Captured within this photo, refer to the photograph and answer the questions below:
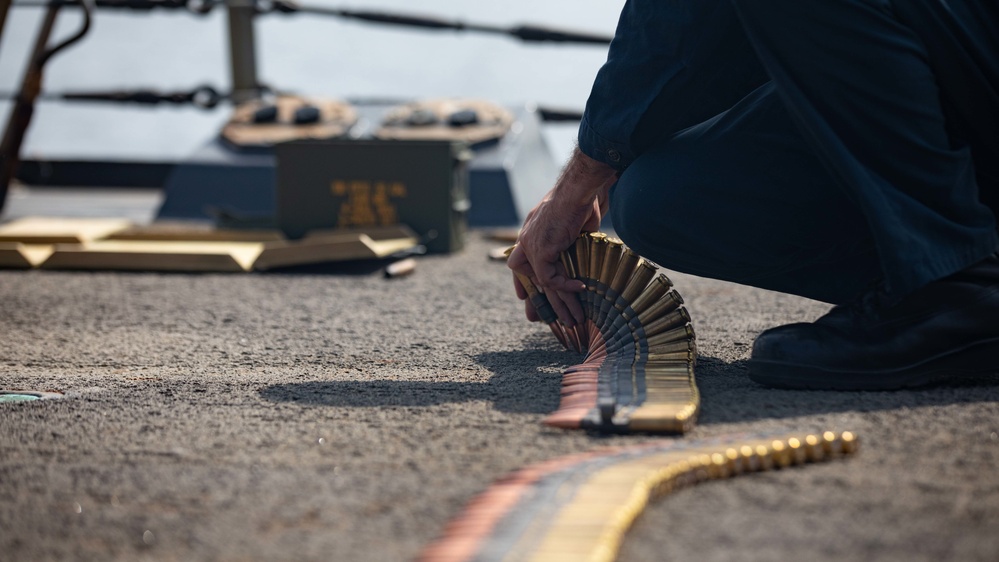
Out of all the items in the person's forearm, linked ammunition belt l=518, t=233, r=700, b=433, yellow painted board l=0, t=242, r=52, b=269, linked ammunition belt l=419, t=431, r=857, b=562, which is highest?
the person's forearm

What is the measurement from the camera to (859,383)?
1.26 meters

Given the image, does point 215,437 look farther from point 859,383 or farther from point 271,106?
point 271,106

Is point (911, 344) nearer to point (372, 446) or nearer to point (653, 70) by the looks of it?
point (653, 70)

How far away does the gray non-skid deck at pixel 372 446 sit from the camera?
0.79 metres

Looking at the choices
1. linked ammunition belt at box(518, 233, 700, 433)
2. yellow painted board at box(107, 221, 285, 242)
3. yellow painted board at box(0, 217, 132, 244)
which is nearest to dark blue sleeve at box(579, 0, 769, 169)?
linked ammunition belt at box(518, 233, 700, 433)

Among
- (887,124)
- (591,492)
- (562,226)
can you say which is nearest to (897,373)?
(887,124)

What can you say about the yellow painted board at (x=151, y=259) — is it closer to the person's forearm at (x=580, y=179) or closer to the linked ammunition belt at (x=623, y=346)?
the linked ammunition belt at (x=623, y=346)

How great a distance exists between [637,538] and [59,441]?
668mm

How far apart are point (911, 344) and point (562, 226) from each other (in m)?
0.49

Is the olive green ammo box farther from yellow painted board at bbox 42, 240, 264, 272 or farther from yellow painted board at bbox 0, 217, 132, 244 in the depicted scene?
yellow painted board at bbox 0, 217, 132, 244

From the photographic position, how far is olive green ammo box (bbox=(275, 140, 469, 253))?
3.00 metres

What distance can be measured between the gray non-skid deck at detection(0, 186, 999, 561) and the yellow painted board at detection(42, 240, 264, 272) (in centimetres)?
70

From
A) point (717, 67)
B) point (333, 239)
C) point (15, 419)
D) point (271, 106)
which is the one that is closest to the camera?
point (15, 419)

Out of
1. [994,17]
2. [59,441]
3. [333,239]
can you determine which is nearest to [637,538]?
[59,441]
